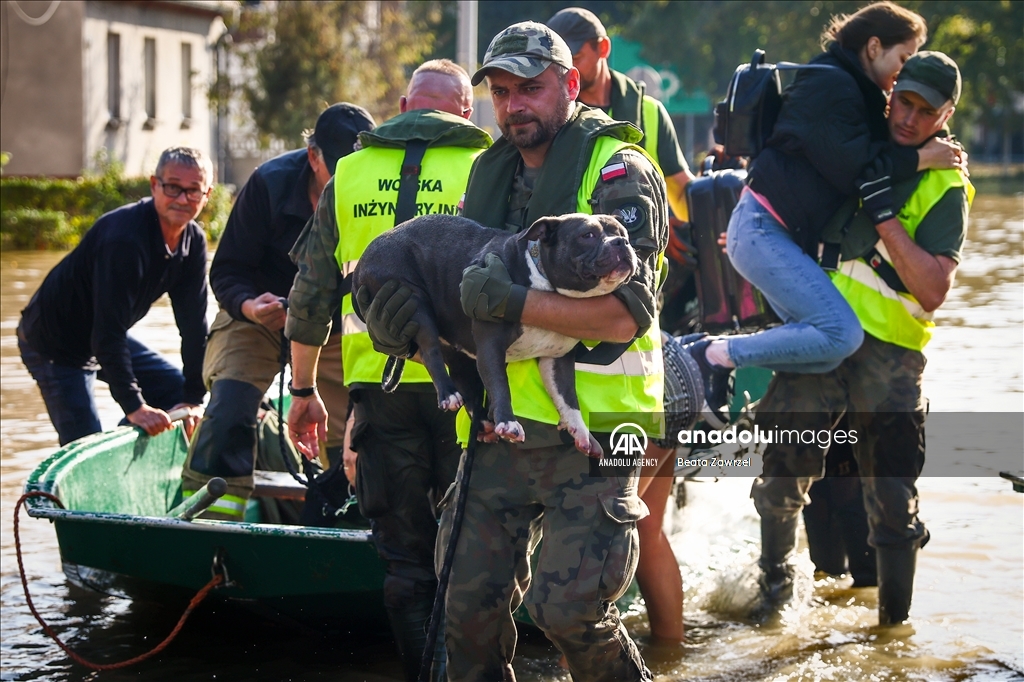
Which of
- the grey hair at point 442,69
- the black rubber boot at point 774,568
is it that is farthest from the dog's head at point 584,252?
the black rubber boot at point 774,568

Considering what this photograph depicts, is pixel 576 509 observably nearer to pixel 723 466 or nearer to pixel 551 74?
pixel 551 74

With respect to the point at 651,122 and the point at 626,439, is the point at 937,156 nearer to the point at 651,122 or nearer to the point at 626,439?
the point at 651,122

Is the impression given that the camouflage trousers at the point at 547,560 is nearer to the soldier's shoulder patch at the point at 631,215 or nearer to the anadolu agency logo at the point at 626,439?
the anadolu agency logo at the point at 626,439

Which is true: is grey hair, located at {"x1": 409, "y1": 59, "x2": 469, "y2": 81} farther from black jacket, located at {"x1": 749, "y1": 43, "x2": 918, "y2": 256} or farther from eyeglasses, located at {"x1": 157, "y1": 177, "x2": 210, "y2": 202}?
eyeglasses, located at {"x1": 157, "y1": 177, "x2": 210, "y2": 202}

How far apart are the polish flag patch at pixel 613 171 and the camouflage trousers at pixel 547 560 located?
31.7 inches

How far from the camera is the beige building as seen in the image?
26.7 meters

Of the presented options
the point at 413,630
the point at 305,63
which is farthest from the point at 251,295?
the point at 305,63

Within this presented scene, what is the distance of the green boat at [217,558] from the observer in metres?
5.28

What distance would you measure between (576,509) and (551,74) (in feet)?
4.27

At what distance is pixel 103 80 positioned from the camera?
2934 centimetres

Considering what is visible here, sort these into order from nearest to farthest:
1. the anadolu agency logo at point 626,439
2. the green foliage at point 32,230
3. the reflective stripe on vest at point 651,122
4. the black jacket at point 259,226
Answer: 1. the anadolu agency logo at point 626,439
2. the black jacket at point 259,226
3. the reflective stripe on vest at point 651,122
4. the green foliage at point 32,230

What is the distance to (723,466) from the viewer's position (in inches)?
267

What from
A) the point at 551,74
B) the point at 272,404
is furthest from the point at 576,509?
the point at 272,404

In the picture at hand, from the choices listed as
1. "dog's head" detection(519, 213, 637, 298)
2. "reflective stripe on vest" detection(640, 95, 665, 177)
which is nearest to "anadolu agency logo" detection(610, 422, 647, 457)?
"dog's head" detection(519, 213, 637, 298)
